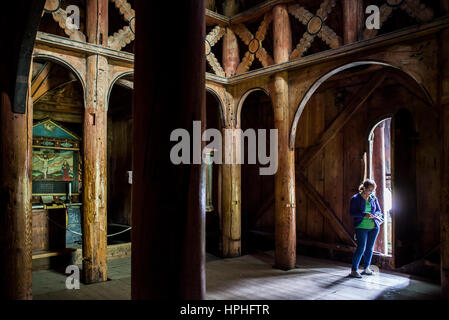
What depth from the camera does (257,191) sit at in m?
10.6

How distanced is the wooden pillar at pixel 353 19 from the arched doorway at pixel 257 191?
159 inches

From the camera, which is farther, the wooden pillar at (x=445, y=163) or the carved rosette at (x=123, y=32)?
the carved rosette at (x=123, y=32)

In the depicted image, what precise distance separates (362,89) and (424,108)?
140 centimetres

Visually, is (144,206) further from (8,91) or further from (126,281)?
(126,281)

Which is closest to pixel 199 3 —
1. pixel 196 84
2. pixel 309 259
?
pixel 196 84

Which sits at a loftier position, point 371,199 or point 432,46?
point 432,46

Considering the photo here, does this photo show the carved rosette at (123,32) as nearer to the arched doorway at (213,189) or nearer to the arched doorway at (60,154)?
the arched doorway at (60,154)

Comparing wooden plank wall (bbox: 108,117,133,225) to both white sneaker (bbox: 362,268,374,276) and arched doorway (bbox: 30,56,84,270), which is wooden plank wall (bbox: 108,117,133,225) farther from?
white sneaker (bbox: 362,268,374,276)

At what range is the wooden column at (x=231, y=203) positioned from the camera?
8.49 m

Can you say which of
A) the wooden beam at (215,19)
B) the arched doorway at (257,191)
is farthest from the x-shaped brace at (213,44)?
the arched doorway at (257,191)

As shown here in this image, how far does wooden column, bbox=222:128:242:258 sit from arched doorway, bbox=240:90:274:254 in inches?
53.0

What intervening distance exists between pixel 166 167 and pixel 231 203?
734 centimetres

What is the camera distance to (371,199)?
6559 mm
